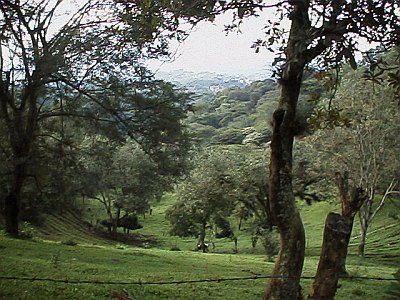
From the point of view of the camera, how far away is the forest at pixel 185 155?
18.3 ft

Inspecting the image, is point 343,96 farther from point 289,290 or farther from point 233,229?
point 233,229

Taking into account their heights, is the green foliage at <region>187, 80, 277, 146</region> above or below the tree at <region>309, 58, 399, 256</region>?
above

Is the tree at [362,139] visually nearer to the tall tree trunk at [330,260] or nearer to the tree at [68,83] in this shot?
the tree at [68,83]

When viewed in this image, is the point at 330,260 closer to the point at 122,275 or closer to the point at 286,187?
the point at 286,187

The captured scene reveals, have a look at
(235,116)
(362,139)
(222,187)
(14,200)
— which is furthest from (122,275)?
(235,116)

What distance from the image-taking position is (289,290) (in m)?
7.26

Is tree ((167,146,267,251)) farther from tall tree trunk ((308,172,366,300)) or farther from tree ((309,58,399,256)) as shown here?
tall tree trunk ((308,172,366,300))

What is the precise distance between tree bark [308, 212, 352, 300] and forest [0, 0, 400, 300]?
14mm

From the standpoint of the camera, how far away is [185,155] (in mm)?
17281

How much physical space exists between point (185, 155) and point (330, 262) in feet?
41.0

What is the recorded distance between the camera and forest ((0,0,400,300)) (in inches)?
220

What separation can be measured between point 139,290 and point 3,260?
13.9 ft

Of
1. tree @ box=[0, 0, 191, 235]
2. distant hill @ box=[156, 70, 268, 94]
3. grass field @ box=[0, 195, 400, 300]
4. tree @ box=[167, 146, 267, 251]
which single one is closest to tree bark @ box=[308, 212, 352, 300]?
grass field @ box=[0, 195, 400, 300]

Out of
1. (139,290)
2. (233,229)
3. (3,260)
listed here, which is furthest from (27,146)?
(233,229)
